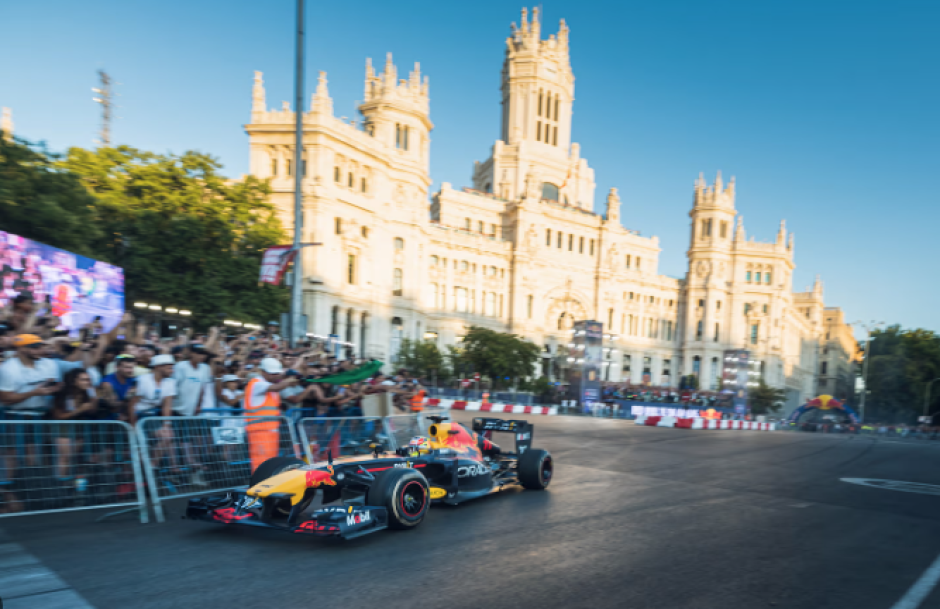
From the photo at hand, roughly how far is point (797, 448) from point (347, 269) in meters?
36.9

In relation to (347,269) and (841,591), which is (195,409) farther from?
(347,269)

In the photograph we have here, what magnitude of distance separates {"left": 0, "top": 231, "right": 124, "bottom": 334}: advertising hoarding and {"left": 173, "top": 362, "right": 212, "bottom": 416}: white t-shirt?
8858 millimetres

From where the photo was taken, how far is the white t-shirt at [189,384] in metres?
8.62

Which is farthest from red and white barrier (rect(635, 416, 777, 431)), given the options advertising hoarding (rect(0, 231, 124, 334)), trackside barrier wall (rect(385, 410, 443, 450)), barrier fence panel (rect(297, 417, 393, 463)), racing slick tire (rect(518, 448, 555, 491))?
advertising hoarding (rect(0, 231, 124, 334))

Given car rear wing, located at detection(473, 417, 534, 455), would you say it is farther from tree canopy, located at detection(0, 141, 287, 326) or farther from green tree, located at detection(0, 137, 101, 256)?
tree canopy, located at detection(0, 141, 287, 326)

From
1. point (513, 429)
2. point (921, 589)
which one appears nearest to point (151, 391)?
point (513, 429)

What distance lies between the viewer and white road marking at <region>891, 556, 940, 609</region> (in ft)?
16.6

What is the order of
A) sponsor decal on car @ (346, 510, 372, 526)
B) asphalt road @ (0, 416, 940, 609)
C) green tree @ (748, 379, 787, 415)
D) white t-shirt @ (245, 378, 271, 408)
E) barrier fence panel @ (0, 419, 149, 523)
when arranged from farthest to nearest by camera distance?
green tree @ (748, 379, 787, 415) → white t-shirt @ (245, 378, 271, 408) → barrier fence panel @ (0, 419, 149, 523) → sponsor decal on car @ (346, 510, 372, 526) → asphalt road @ (0, 416, 940, 609)

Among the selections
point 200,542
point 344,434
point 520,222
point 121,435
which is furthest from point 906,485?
point 520,222

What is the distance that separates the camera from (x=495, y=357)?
5272 cm

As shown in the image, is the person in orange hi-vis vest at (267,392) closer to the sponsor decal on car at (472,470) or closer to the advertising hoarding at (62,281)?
the sponsor decal on car at (472,470)

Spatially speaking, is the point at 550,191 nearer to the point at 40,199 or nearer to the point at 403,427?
the point at 40,199

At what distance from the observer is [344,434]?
9.46 m

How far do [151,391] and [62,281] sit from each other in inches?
453
